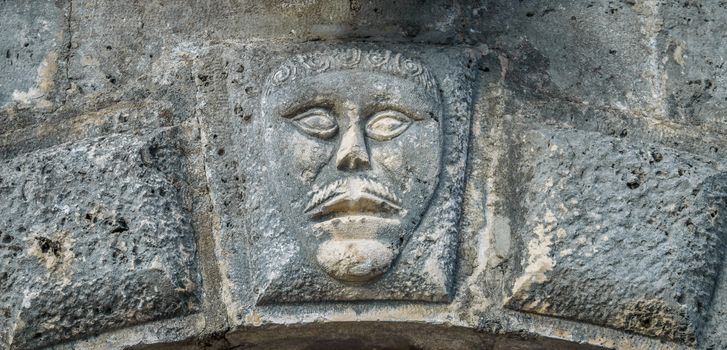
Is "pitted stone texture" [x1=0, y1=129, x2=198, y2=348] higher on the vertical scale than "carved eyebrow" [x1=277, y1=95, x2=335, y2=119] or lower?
lower

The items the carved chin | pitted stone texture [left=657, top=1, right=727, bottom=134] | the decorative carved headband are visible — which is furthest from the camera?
pitted stone texture [left=657, top=1, right=727, bottom=134]

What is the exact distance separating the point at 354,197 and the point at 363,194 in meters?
0.02

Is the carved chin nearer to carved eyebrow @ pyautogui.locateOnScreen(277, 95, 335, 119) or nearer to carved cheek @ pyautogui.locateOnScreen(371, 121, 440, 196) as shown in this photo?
carved cheek @ pyautogui.locateOnScreen(371, 121, 440, 196)

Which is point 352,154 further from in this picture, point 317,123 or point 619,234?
point 619,234

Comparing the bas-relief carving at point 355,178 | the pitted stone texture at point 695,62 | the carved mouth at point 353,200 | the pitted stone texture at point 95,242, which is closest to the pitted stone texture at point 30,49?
the pitted stone texture at point 95,242

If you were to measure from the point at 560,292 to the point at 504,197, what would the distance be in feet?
0.65

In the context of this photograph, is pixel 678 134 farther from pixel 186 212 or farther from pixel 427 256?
pixel 186 212

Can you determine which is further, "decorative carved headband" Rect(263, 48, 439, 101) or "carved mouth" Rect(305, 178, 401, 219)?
"decorative carved headband" Rect(263, 48, 439, 101)

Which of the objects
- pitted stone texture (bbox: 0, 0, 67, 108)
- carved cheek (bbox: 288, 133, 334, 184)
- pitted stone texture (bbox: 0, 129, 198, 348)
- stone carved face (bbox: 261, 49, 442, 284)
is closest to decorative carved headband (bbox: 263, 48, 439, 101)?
stone carved face (bbox: 261, 49, 442, 284)

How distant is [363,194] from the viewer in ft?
6.68

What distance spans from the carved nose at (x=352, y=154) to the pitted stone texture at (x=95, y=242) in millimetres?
290

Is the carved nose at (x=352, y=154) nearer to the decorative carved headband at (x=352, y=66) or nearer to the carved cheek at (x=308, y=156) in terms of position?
the carved cheek at (x=308, y=156)

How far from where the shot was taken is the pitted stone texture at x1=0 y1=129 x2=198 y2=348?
2047 mm

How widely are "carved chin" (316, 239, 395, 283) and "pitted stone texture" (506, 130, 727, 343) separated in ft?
0.76
